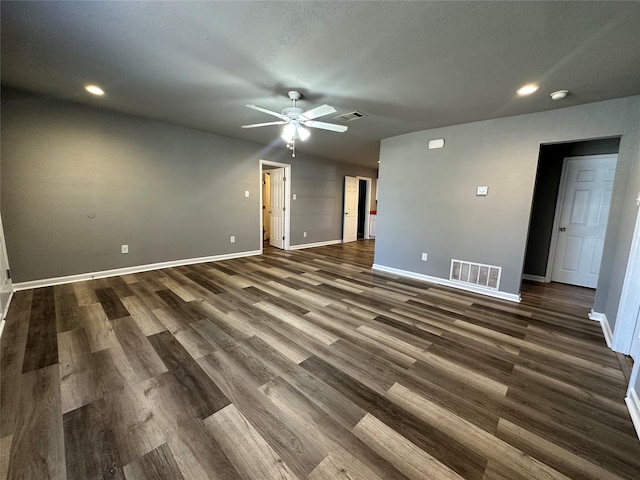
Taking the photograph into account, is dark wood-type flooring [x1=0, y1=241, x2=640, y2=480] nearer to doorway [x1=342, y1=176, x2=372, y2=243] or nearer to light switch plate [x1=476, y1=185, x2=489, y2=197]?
light switch plate [x1=476, y1=185, x2=489, y2=197]

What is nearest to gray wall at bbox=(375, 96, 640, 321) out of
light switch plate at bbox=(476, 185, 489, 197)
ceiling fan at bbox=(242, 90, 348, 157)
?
light switch plate at bbox=(476, 185, 489, 197)

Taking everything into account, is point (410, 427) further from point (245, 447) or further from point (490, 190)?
point (490, 190)

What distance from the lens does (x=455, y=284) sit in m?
3.83

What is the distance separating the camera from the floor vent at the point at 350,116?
10.7 ft

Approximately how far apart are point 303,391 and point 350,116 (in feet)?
10.7

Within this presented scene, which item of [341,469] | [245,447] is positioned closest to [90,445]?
[245,447]

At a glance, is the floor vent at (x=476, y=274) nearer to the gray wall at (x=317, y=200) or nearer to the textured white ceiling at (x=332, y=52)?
the textured white ceiling at (x=332, y=52)

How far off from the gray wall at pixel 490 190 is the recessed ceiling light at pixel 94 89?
4130 mm

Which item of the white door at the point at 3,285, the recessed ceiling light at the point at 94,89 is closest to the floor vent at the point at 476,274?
the recessed ceiling light at the point at 94,89

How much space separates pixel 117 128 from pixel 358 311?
4.37 m

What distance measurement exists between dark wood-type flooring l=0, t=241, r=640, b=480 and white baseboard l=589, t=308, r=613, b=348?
0.25ft

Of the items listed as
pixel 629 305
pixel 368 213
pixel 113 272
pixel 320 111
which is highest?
pixel 320 111

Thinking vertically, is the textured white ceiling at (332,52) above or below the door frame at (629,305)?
above

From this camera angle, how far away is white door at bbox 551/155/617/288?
12.2 ft
